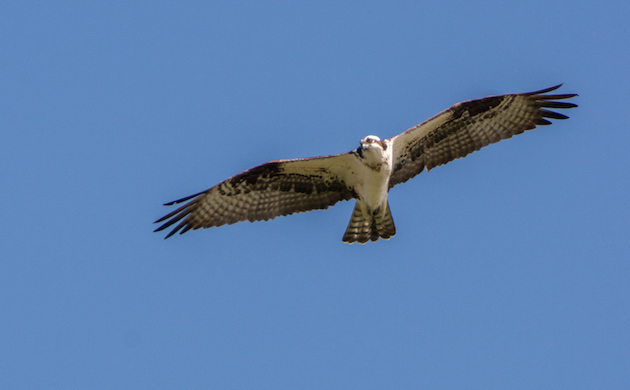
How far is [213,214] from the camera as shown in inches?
443

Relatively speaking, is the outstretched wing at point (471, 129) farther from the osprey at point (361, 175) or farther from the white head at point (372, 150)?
the white head at point (372, 150)

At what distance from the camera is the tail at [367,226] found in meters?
11.0

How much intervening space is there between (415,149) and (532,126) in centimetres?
180

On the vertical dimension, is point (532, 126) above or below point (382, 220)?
above

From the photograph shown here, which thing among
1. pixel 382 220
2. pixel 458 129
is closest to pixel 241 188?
pixel 382 220

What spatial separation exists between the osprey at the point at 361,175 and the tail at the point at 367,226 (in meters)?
0.02

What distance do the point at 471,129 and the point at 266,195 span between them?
330 centimetres

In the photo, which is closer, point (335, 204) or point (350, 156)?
point (350, 156)

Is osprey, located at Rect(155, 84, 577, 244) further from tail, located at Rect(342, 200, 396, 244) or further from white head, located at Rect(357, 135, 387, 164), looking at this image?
white head, located at Rect(357, 135, 387, 164)

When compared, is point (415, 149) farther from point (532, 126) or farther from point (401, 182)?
point (532, 126)

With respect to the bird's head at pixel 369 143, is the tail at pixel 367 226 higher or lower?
lower

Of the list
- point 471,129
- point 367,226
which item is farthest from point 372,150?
point 471,129

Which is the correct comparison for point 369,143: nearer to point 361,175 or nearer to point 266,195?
point 361,175

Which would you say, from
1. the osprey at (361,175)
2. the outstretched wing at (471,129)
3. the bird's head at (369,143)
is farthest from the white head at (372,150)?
the outstretched wing at (471,129)
